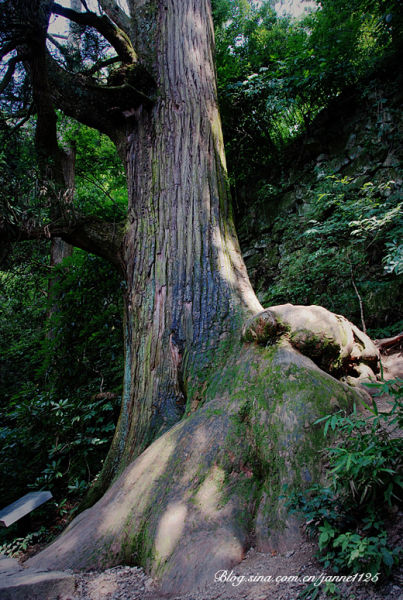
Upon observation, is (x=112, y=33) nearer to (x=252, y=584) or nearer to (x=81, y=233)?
(x=81, y=233)

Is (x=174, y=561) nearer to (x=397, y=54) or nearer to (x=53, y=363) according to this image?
(x=53, y=363)

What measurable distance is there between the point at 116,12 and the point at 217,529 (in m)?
5.69

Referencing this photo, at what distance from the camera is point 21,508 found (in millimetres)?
2666

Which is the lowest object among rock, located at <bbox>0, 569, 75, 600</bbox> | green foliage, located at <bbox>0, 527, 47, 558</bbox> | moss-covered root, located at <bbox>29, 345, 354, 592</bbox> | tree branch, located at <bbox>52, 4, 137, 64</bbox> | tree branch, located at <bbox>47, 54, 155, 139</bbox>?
green foliage, located at <bbox>0, 527, 47, 558</bbox>

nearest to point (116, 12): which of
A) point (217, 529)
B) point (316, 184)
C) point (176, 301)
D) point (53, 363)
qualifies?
point (316, 184)

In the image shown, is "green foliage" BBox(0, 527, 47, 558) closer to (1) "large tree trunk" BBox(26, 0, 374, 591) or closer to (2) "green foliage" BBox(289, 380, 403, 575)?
(1) "large tree trunk" BBox(26, 0, 374, 591)

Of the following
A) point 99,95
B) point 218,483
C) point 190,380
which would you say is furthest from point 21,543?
point 99,95

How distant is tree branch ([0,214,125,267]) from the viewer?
3.08m

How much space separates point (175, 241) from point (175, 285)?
0.38m

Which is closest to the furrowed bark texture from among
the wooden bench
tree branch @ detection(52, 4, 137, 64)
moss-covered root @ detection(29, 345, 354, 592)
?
tree branch @ detection(52, 4, 137, 64)

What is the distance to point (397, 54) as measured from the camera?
4.90 m

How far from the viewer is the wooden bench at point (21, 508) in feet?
8.48

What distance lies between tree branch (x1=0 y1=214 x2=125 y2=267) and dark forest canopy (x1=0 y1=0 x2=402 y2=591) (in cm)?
2

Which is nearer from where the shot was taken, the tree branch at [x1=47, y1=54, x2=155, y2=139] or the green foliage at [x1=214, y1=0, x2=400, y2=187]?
the tree branch at [x1=47, y1=54, x2=155, y2=139]
